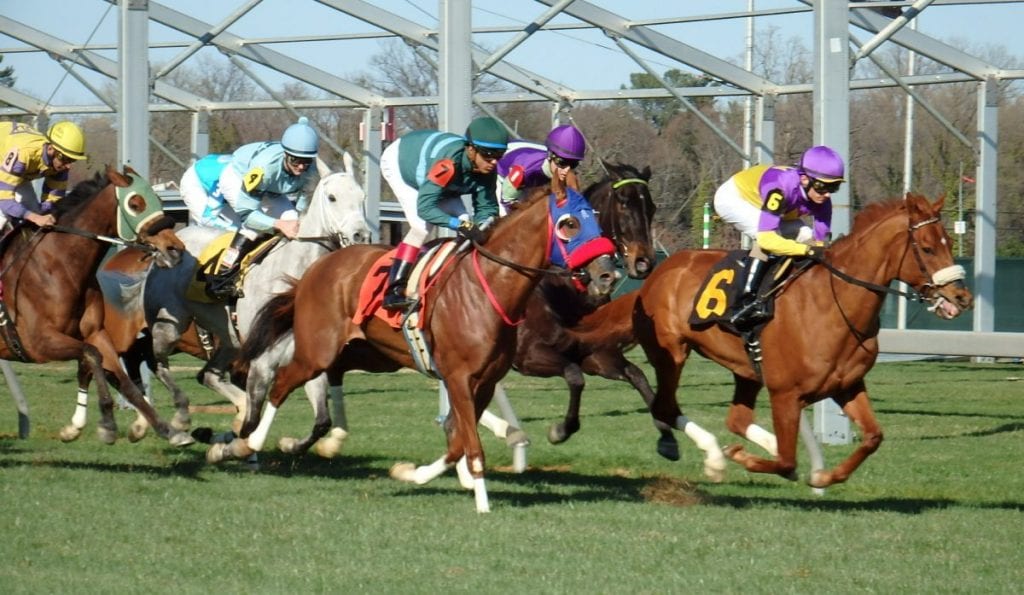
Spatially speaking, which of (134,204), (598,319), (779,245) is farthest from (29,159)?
(779,245)

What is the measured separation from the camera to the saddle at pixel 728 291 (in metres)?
8.32

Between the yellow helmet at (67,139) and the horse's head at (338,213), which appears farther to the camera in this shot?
the horse's head at (338,213)

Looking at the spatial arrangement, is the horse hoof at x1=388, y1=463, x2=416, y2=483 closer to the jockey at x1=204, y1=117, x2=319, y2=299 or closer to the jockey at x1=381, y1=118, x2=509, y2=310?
the jockey at x1=381, y1=118, x2=509, y2=310

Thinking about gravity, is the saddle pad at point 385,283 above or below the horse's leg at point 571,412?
above

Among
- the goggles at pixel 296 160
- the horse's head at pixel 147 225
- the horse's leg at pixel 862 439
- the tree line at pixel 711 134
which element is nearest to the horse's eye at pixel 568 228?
the horse's leg at pixel 862 439

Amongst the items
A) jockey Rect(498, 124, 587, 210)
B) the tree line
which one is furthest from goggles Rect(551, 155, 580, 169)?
the tree line

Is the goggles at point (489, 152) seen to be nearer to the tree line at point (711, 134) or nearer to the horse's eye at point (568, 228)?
the horse's eye at point (568, 228)

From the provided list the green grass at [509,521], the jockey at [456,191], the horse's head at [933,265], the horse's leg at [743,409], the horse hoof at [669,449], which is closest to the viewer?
the green grass at [509,521]

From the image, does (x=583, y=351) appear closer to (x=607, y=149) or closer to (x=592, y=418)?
(x=592, y=418)

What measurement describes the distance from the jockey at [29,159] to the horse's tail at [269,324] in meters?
1.45

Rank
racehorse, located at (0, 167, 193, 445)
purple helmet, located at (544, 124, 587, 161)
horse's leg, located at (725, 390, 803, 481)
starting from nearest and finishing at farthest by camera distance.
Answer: horse's leg, located at (725, 390, 803, 481)
purple helmet, located at (544, 124, 587, 161)
racehorse, located at (0, 167, 193, 445)

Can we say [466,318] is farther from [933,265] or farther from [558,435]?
[933,265]

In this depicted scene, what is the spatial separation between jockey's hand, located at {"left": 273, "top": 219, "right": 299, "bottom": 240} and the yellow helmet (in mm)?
1441

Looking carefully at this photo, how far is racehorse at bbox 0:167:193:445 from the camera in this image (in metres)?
9.26
